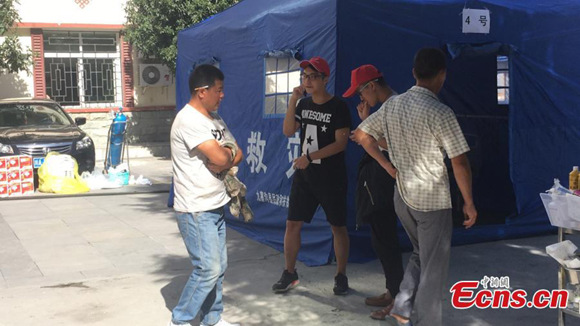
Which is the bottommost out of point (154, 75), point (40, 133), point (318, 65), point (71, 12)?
point (40, 133)

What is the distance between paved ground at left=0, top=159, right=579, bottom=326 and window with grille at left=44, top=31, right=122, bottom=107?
391 inches

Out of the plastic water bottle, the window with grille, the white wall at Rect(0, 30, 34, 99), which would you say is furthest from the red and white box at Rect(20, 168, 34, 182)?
the plastic water bottle

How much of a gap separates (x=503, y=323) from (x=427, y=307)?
1.00 metres

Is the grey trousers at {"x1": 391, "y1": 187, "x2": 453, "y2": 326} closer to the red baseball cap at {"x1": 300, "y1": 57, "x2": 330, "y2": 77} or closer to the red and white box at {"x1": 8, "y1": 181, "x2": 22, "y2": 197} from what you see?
the red baseball cap at {"x1": 300, "y1": 57, "x2": 330, "y2": 77}

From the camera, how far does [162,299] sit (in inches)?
217

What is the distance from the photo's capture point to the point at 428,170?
4.10 metres

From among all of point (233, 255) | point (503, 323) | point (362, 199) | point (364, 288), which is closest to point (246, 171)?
point (233, 255)

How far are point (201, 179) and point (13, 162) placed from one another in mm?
7939

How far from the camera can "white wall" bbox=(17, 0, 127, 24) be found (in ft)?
57.2

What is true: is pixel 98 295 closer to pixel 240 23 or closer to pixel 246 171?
pixel 246 171

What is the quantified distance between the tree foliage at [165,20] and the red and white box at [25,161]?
565cm

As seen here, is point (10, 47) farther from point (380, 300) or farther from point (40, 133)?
point (380, 300)

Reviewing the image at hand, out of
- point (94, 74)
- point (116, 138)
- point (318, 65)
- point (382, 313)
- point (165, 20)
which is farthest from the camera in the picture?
point (94, 74)

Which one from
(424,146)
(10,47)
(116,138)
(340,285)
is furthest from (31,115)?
(424,146)
